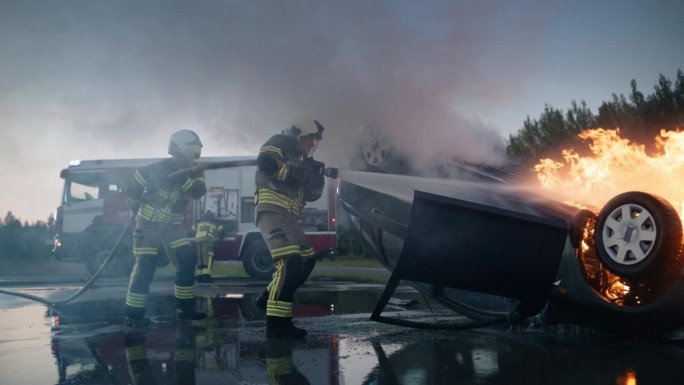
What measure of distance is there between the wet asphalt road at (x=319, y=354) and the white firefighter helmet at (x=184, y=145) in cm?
166

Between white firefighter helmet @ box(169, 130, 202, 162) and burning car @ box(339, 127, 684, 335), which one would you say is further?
white firefighter helmet @ box(169, 130, 202, 162)

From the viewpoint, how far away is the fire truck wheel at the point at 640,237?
13.1 ft

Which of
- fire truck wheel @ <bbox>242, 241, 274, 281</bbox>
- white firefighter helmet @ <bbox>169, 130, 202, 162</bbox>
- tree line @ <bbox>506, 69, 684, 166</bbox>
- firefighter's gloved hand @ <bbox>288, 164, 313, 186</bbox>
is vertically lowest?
fire truck wheel @ <bbox>242, 241, 274, 281</bbox>

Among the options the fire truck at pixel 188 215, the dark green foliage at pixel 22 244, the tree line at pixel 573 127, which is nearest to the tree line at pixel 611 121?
the tree line at pixel 573 127

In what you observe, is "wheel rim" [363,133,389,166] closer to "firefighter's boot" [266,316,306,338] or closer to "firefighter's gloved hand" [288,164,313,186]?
"firefighter's gloved hand" [288,164,313,186]

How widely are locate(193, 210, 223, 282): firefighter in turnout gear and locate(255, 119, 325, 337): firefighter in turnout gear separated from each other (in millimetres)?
7557

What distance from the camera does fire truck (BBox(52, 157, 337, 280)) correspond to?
47.6 feet

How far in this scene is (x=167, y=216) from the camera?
21.2 ft

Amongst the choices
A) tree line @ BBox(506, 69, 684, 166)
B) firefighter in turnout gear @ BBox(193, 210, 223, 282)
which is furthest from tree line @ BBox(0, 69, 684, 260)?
firefighter in turnout gear @ BBox(193, 210, 223, 282)

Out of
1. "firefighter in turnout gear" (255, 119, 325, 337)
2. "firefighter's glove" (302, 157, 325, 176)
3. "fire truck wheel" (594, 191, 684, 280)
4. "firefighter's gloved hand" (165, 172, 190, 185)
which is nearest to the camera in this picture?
"fire truck wheel" (594, 191, 684, 280)

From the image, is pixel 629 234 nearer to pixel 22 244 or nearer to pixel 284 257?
pixel 284 257

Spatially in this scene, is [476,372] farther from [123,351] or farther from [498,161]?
[498,161]

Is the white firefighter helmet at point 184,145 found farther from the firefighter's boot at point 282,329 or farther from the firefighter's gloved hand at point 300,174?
the firefighter's boot at point 282,329

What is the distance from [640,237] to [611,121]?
52.5 ft
